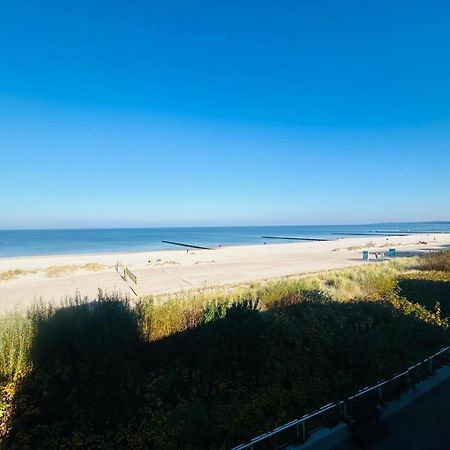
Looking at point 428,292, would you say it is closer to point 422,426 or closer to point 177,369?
point 422,426

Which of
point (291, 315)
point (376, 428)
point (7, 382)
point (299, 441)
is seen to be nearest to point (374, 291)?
point (291, 315)

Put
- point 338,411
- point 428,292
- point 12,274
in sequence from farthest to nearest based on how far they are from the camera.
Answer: point 12,274 < point 428,292 < point 338,411

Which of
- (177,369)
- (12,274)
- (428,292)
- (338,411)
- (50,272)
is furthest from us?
(50,272)

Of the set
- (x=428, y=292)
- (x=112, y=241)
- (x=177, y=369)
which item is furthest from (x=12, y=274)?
(x=112, y=241)

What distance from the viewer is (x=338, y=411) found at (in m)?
3.96

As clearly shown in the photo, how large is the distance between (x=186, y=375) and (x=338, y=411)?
84.9 inches

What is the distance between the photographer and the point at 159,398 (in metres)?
4.06

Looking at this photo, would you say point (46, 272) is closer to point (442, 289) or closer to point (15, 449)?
point (15, 449)

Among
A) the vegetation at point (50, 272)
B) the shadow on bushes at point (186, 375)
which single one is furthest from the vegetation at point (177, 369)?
the vegetation at point (50, 272)

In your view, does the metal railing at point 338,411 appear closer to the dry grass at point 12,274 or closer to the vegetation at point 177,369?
the vegetation at point 177,369

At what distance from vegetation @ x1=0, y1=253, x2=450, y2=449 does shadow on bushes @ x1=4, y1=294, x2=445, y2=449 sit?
15 millimetres

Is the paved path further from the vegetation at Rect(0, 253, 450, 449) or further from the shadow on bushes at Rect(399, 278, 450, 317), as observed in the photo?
the shadow on bushes at Rect(399, 278, 450, 317)

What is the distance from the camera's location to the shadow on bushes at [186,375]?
353 centimetres

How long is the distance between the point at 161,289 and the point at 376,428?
11722 mm
